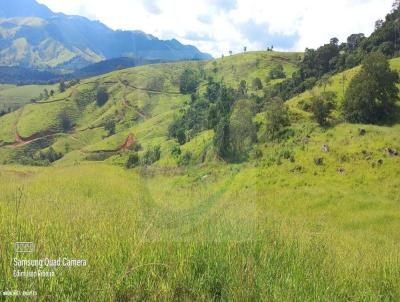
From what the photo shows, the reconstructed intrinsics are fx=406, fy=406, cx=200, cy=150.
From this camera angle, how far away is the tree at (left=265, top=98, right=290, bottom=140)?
68688 millimetres

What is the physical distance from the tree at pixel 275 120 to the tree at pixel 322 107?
511cm

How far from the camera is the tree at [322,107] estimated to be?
229ft

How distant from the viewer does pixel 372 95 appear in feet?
225

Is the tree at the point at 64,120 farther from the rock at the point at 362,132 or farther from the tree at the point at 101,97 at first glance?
the rock at the point at 362,132

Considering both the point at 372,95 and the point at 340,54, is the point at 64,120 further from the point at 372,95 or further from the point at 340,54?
the point at 372,95

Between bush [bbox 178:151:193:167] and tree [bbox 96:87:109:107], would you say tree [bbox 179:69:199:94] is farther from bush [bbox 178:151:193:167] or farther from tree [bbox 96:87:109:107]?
tree [bbox 96:87:109:107]

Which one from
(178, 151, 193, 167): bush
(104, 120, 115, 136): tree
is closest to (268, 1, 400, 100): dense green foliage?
(104, 120, 115, 136): tree

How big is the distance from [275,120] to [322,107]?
843 cm

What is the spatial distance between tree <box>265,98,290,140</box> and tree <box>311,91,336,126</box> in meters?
5.11

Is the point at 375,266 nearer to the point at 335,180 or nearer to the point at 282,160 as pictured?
the point at 335,180

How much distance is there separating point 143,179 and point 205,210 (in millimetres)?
2819

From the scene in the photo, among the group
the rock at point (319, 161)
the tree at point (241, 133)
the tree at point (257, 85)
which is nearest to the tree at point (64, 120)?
→ the tree at point (257, 85)

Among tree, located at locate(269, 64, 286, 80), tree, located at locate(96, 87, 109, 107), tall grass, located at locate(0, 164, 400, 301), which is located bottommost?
tall grass, located at locate(0, 164, 400, 301)

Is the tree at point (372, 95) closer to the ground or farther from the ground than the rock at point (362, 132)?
farther from the ground
